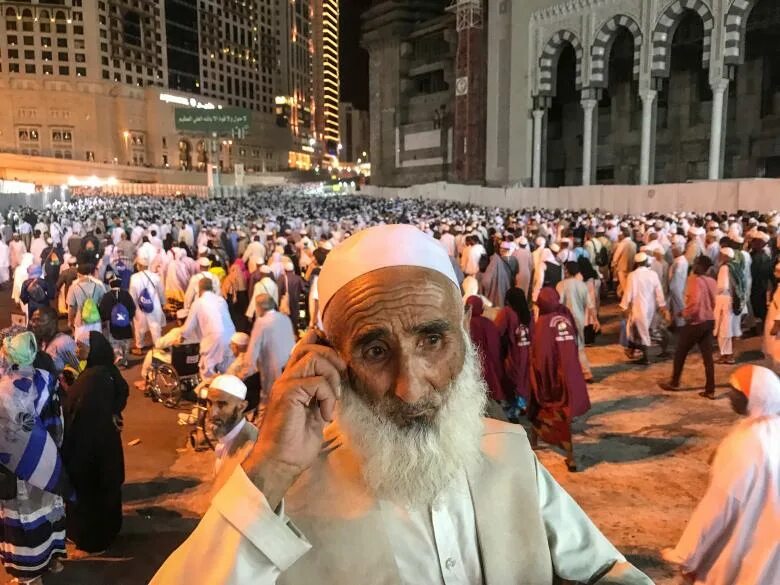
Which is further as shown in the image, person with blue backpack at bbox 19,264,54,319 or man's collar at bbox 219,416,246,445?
person with blue backpack at bbox 19,264,54,319

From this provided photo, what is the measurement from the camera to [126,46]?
6931 cm

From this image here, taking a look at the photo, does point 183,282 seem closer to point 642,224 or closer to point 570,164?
point 642,224

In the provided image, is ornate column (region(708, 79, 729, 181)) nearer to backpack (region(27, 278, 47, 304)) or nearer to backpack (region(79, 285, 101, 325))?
backpack (region(79, 285, 101, 325))

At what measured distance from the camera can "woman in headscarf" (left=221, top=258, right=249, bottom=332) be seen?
9019mm

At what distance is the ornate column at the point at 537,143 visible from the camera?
1189 inches

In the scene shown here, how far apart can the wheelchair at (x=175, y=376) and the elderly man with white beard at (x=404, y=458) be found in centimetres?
525

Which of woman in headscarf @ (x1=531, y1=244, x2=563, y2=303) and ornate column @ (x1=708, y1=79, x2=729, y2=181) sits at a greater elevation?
ornate column @ (x1=708, y1=79, x2=729, y2=181)

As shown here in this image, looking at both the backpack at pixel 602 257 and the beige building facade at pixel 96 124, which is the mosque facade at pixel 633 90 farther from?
the beige building facade at pixel 96 124

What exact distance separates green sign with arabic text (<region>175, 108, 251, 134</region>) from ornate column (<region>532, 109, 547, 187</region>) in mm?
35477

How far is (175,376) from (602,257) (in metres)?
8.02

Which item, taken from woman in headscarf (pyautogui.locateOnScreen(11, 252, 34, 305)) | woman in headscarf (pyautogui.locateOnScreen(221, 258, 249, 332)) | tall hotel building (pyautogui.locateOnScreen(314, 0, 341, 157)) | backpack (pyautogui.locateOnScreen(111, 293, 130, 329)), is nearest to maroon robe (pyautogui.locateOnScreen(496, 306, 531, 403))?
backpack (pyautogui.locateOnScreen(111, 293, 130, 329))

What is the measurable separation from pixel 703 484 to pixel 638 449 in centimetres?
69

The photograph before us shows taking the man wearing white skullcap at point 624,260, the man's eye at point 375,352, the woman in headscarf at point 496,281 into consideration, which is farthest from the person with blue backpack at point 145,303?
the man's eye at point 375,352

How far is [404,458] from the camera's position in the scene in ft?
4.09
